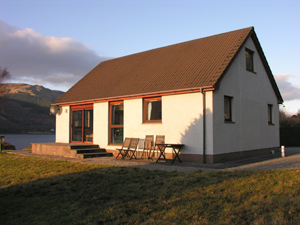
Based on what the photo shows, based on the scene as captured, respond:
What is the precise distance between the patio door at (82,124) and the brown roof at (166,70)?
670mm

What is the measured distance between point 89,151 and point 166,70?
19.1 feet

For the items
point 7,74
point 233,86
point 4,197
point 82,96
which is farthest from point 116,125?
point 7,74

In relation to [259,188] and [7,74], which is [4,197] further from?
[7,74]

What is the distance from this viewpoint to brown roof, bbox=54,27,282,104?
499 inches

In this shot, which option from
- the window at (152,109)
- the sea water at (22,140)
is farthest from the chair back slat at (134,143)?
the sea water at (22,140)

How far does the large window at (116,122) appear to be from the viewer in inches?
594

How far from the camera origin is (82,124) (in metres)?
17.2

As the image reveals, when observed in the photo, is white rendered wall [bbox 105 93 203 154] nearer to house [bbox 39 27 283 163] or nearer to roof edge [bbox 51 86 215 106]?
house [bbox 39 27 283 163]

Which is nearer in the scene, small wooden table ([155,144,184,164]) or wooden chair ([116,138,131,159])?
small wooden table ([155,144,184,164])

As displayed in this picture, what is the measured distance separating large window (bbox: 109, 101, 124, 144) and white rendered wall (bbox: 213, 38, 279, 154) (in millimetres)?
5333

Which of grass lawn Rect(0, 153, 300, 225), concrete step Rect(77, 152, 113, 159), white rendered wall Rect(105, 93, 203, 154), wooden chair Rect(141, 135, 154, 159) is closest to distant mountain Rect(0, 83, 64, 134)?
concrete step Rect(77, 152, 113, 159)

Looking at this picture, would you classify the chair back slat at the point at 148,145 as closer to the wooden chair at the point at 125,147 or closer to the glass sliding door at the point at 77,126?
the wooden chair at the point at 125,147

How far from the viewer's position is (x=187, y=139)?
1219cm

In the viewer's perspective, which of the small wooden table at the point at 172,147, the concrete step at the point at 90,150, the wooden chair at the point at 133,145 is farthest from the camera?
the concrete step at the point at 90,150
